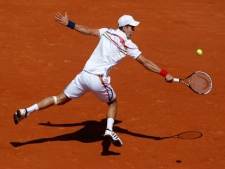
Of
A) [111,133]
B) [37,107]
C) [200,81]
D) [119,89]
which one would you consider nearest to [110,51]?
[111,133]

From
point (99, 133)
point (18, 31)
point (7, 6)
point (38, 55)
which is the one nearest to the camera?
point (99, 133)

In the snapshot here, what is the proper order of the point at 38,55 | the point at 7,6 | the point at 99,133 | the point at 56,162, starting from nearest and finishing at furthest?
the point at 56,162, the point at 99,133, the point at 38,55, the point at 7,6

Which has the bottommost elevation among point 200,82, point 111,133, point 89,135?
point 89,135

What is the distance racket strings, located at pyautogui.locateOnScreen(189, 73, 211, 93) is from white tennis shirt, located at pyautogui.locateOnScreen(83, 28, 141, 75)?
1245 millimetres

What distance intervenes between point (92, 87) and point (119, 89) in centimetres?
279

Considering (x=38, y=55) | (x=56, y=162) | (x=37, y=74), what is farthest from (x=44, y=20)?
(x=56, y=162)

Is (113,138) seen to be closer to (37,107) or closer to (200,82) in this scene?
(37,107)

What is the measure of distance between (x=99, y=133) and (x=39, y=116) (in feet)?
4.22

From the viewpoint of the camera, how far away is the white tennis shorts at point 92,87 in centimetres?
1046

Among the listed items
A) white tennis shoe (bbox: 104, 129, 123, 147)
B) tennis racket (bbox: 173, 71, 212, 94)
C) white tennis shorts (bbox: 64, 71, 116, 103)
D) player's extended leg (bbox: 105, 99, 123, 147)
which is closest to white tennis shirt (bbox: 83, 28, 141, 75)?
white tennis shorts (bbox: 64, 71, 116, 103)

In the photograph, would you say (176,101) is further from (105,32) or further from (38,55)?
(38,55)

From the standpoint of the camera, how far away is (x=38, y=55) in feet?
48.5

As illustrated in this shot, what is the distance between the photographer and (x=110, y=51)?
10.4 m

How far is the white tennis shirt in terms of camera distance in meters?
10.4
